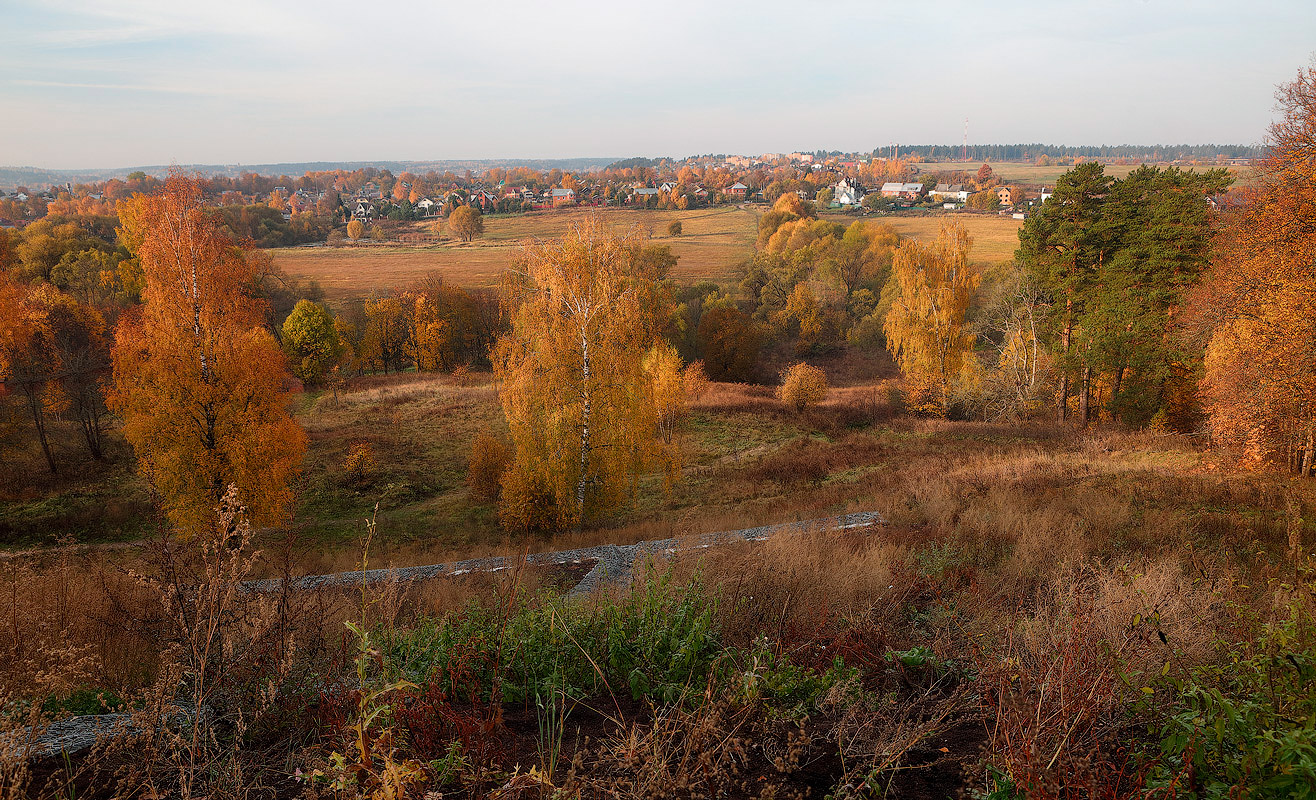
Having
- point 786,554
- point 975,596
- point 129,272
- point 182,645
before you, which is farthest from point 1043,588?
point 129,272

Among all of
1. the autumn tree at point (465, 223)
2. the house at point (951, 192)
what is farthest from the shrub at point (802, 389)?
the house at point (951, 192)

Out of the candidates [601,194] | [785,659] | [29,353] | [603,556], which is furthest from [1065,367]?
[601,194]

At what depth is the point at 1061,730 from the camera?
2588 millimetres

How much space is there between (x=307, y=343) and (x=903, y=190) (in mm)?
132593

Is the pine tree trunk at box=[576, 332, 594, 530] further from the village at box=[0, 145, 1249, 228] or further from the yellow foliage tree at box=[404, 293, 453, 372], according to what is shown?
the village at box=[0, 145, 1249, 228]

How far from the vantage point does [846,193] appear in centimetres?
13000

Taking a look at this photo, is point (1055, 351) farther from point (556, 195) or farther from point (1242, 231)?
point (556, 195)

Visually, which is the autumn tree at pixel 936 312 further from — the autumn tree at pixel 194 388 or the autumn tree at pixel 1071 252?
the autumn tree at pixel 194 388

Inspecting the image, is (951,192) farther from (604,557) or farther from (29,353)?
(29,353)

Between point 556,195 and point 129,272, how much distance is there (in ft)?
415

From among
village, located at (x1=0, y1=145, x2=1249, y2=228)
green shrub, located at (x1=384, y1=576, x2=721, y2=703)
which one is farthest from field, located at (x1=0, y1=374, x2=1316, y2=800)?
village, located at (x1=0, y1=145, x2=1249, y2=228)

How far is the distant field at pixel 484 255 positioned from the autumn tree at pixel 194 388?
2151 inches

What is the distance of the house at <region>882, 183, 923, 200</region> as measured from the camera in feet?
424

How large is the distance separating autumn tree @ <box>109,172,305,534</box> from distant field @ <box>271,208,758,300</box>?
54.6 m
